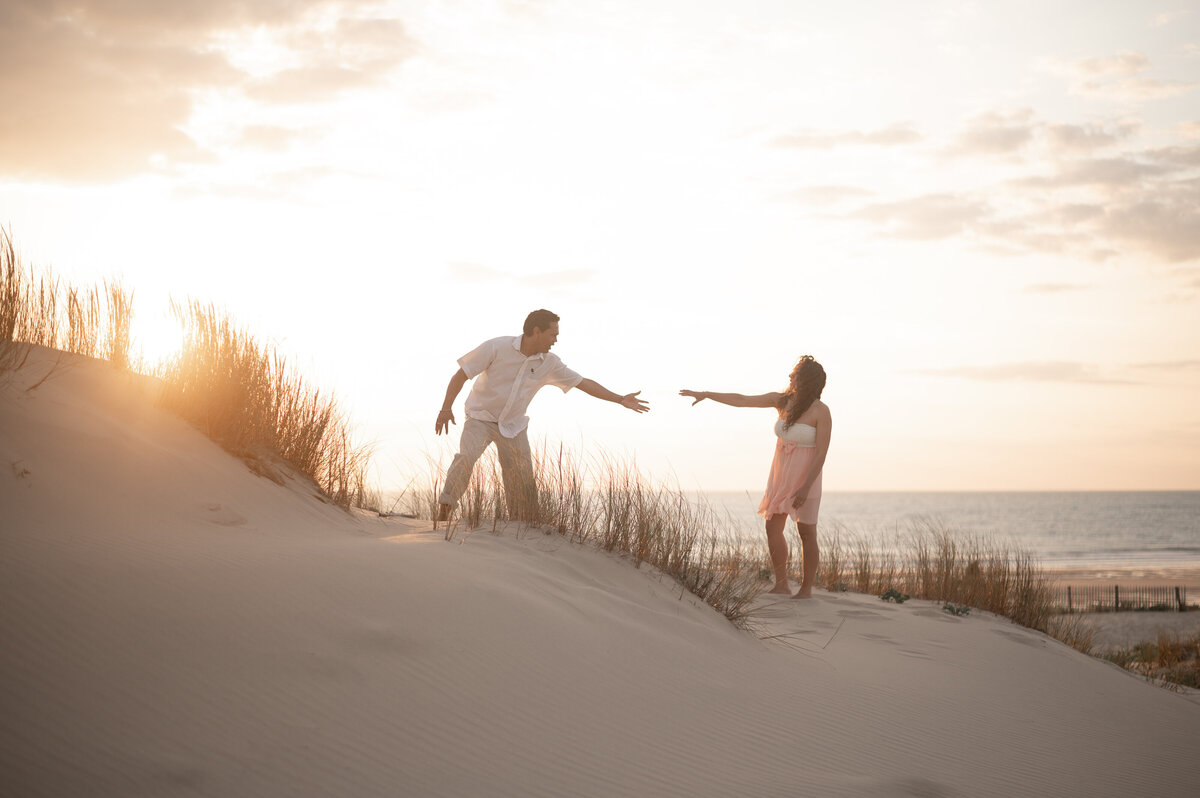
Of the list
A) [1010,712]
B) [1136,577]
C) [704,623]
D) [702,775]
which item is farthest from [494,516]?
[1136,577]

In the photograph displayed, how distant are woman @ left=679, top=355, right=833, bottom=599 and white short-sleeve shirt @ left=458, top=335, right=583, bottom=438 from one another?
217 centimetres

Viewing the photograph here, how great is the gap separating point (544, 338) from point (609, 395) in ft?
2.78

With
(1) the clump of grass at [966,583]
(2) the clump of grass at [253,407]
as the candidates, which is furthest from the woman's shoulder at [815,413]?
(2) the clump of grass at [253,407]

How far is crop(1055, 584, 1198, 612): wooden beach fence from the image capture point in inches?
646

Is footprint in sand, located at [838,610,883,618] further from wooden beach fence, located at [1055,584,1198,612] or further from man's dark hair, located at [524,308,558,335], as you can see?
wooden beach fence, located at [1055,584,1198,612]

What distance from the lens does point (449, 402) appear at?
668 centimetres

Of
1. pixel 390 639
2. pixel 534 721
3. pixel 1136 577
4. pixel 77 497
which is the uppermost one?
pixel 77 497

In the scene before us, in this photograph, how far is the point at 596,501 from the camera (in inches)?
226

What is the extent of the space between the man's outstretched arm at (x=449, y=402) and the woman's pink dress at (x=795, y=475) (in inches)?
110

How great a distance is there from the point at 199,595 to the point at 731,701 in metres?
2.37

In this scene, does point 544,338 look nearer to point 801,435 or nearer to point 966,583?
point 801,435

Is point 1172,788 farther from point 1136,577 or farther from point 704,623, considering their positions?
point 1136,577

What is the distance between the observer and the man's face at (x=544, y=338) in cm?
675

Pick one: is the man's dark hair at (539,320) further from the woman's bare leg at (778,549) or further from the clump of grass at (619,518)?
the woman's bare leg at (778,549)
